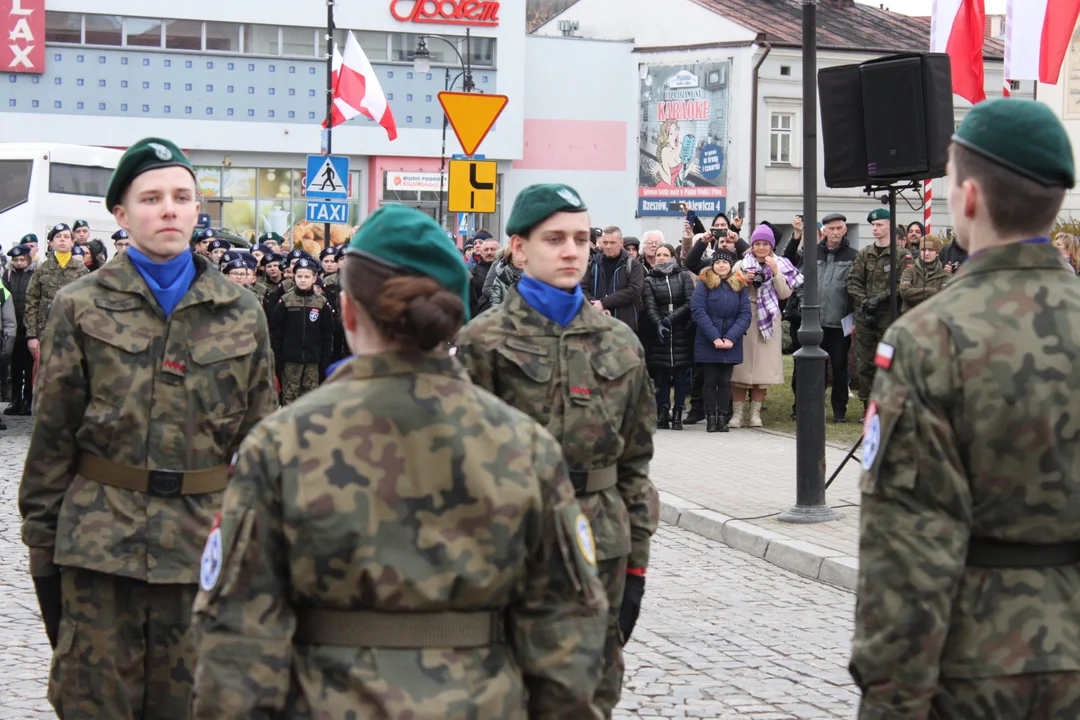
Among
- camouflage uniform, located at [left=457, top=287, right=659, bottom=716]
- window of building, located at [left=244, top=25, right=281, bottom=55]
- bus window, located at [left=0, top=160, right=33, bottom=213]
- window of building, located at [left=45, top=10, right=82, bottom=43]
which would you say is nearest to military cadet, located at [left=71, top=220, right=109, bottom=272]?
bus window, located at [left=0, top=160, right=33, bottom=213]

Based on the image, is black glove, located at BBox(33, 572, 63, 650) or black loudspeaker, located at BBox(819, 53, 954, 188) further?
black loudspeaker, located at BBox(819, 53, 954, 188)

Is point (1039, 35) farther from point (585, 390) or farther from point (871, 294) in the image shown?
point (585, 390)

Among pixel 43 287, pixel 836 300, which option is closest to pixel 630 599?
pixel 836 300

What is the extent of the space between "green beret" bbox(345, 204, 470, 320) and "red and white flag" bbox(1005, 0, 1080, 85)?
42.1 ft

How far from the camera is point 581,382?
14.8 ft

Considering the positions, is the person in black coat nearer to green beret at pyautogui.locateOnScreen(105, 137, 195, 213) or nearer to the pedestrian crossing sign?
the pedestrian crossing sign

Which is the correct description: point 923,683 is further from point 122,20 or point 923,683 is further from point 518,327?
point 122,20

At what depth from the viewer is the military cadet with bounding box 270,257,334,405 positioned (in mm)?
14820

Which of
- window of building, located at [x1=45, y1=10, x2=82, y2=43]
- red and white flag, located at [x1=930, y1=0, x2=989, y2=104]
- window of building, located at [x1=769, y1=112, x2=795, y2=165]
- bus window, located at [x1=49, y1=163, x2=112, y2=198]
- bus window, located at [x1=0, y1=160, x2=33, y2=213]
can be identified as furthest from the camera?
window of building, located at [x1=769, y1=112, x2=795, y2=165]

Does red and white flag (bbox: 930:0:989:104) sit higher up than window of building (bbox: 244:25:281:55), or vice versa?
window of building (bbox: 244:25:281:55)

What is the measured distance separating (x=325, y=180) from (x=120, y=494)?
19.6 m

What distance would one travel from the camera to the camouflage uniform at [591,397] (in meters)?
4.45

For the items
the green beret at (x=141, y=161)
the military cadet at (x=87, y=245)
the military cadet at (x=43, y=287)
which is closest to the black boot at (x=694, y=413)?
the military cadet at (x=43, y=287)

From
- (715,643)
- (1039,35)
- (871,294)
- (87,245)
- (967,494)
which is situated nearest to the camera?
(967,494)
